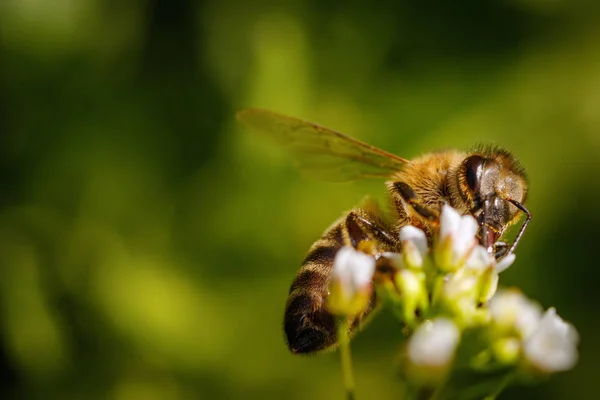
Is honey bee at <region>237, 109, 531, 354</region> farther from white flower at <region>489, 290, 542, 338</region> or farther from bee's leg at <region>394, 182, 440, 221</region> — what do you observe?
white flower at <region>489, 290, 542, 338</region>

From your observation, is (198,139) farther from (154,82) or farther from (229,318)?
(229,318)

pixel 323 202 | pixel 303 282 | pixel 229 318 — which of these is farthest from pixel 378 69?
pixel 303 282

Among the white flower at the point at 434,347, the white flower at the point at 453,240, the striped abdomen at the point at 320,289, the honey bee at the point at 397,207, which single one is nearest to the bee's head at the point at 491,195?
the honey bee at the point at 397,207

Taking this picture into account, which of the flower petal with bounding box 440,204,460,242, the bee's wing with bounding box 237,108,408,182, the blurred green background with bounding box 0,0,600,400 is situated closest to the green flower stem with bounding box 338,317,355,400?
the flower petal with bounding box 440,204,460,242

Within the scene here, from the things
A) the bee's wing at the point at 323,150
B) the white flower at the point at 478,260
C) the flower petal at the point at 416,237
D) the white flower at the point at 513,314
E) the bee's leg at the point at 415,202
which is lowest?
the white flower at the point at 513,314

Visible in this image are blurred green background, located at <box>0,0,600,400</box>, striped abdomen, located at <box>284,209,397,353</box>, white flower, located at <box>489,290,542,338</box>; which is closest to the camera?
white flower, located at <box>489,290,542,338</box>

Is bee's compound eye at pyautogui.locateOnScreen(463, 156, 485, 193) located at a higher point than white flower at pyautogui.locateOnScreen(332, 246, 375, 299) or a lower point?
higher

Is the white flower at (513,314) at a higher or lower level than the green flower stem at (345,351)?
higher

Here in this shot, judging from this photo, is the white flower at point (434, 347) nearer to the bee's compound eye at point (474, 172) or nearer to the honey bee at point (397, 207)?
the honey bee at point (397, 207)

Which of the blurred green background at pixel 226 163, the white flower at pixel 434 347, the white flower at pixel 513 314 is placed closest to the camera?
the white flower at pixel 434 347
